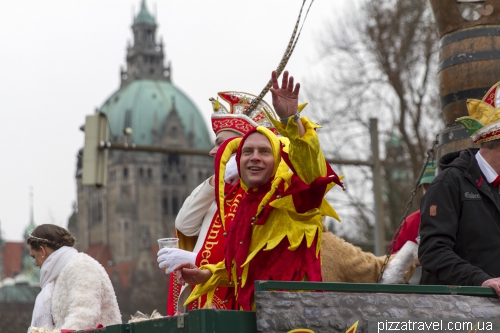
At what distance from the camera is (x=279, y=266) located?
5523 mm

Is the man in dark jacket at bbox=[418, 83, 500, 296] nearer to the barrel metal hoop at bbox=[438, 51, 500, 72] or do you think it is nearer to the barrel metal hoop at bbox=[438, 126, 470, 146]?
the barrel metal hoop at bbox=[438, 126, 470, 146]

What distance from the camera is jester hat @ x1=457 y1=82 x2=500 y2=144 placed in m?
5.94

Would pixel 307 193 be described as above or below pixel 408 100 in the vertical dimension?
below

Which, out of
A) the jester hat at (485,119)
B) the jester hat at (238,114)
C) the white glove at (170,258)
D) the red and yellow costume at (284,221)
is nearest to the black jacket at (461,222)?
the jester hat at (485,119)

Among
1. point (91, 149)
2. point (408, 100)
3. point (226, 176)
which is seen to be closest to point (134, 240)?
point (408, 100)

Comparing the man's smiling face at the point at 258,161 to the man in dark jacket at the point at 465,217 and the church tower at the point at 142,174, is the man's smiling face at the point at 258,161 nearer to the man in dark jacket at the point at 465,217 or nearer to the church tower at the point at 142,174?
the man in dark jacket at the point at 465,217

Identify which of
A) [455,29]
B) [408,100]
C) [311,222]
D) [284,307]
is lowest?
[284,307]

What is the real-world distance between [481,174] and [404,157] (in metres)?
20.4

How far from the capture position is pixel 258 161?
5.63 m

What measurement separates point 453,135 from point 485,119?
243cm

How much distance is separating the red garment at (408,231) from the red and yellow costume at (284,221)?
287cm

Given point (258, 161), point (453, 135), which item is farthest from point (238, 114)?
point (453, 135)

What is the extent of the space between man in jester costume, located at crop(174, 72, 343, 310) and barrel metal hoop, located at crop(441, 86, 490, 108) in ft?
10.0

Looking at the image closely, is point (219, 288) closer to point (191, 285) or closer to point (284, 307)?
point (191, 285)
